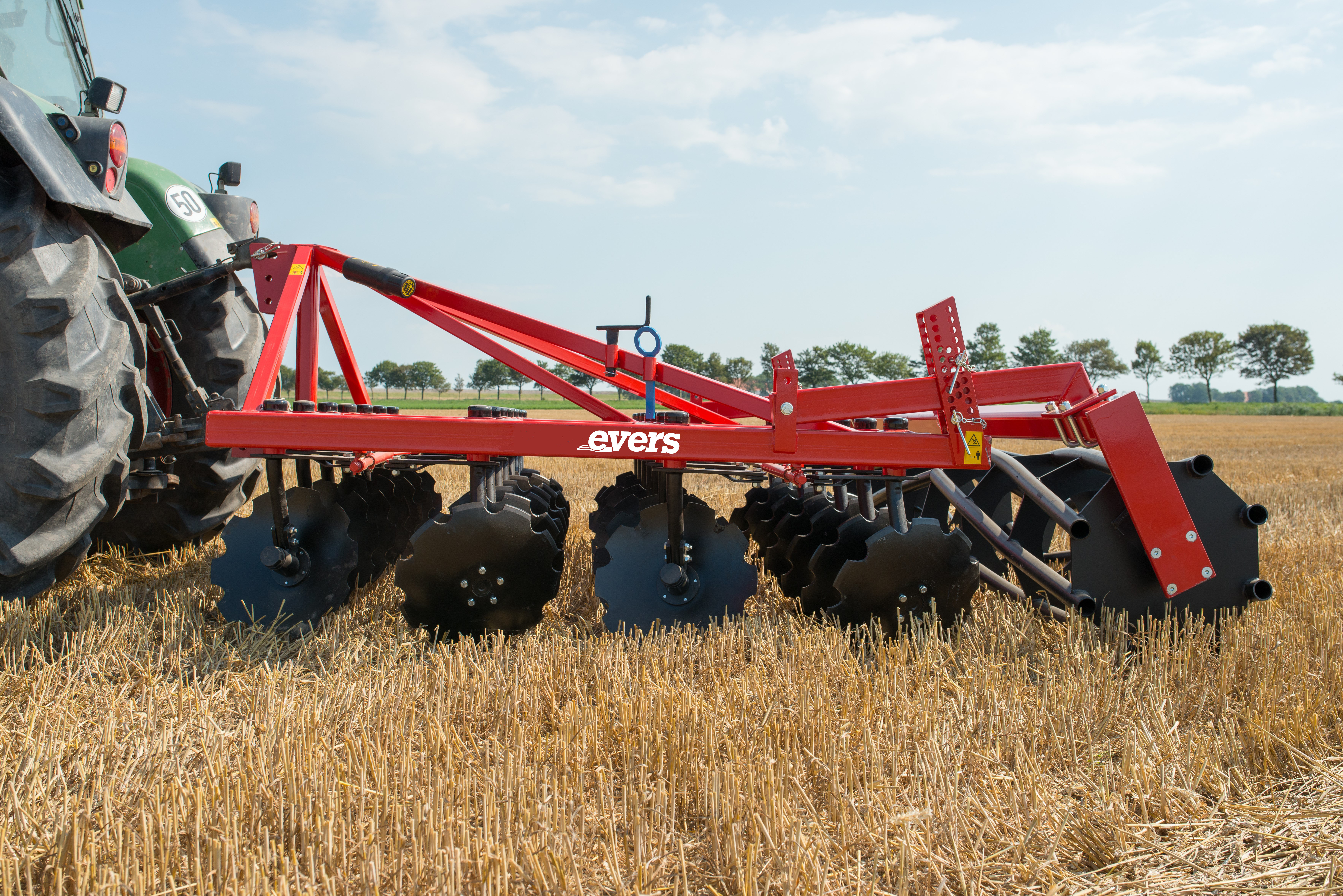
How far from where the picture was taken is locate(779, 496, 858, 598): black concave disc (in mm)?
3344

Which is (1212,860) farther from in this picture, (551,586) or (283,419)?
(283,419)

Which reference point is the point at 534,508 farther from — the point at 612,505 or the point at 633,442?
the point at 612,505

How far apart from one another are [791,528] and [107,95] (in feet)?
10.4

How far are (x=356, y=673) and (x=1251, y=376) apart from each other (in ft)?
274

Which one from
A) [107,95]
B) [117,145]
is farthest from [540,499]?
[107,95]

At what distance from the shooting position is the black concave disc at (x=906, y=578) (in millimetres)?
2877

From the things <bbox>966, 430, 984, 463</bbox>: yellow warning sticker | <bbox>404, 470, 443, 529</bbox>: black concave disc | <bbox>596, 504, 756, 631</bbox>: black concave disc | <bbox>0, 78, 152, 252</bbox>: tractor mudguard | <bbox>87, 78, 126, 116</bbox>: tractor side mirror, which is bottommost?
<bbox>596, 504, 756, 631</bbox>: black concave disc

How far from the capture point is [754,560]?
4.50 m

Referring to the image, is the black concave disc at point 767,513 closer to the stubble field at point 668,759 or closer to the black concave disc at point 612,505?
the black concave disc at point 612,505

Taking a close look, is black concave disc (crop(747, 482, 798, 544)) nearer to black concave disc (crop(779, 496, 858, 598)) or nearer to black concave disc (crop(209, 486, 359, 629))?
black concave disc (crop(779, 496, 858, 598))

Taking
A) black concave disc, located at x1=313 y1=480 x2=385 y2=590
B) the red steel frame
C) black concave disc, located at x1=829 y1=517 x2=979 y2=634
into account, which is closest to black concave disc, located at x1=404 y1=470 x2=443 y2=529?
black concave disc, located at x1=313 y1=480 x2=385 y2=590

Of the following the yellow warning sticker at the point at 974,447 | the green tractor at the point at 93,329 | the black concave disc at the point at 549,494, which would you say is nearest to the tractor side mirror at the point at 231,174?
the green tractor at the point at 93,329

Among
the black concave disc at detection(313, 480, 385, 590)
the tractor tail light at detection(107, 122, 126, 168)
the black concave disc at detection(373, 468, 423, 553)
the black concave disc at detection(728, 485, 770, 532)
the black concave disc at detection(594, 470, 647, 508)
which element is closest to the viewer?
the tractor tail light at detection(107, 122, 126, 168)

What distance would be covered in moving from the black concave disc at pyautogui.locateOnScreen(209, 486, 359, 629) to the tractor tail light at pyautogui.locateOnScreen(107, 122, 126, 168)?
1.27 metres
